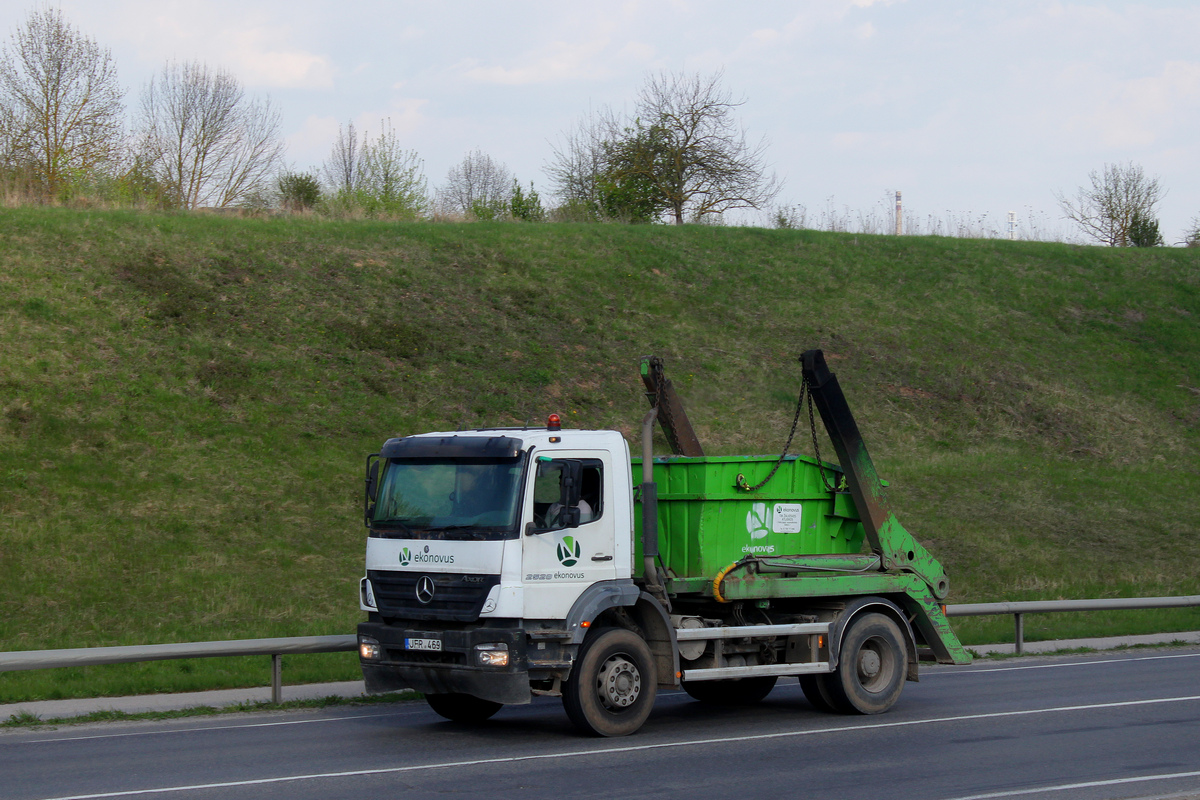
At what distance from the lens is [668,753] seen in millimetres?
8984

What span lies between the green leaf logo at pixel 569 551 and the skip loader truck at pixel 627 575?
0.05ft

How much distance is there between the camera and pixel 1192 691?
A: 12297mm

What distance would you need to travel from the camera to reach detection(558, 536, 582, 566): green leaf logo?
954 cm

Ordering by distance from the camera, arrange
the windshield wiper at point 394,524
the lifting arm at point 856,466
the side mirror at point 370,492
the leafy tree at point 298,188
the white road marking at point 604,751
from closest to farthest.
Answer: the white road marking at point 604,751 → the windshield wiper at point 394,524 → the side mirror at point 370,492 → the lifting arm at point 856,466 → the leafy tree at point 298,188

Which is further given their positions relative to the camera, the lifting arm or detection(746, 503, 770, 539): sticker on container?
the lifting arm

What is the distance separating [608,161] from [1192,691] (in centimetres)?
3546

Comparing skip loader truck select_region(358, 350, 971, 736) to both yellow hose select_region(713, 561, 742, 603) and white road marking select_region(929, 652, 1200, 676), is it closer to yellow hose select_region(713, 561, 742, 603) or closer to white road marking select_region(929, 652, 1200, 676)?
yellow hose select_region(713, 561, 742, 603)

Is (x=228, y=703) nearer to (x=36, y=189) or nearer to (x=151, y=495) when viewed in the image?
(x=151, y=495)

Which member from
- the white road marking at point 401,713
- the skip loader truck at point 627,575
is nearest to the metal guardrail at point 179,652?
the white road marking at point 401,713

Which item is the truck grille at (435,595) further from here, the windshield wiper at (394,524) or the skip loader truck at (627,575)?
the windshield wiper at (394,524)

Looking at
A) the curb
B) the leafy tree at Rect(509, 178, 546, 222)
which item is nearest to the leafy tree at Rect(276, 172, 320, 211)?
the leafy tree at Rect(509, 178, 546, 222)

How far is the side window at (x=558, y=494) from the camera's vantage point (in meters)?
9.43

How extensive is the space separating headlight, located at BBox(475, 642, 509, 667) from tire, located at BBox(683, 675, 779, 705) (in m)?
3.48

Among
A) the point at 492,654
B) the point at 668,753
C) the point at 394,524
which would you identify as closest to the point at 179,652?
the point at 394,524
